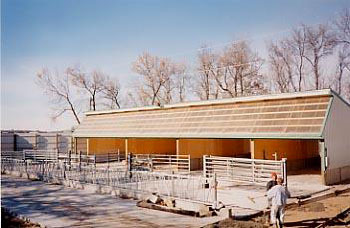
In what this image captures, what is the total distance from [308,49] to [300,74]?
7.91ft

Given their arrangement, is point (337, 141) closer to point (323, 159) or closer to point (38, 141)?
point (323, 159)

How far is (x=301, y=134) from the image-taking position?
13.9 meters

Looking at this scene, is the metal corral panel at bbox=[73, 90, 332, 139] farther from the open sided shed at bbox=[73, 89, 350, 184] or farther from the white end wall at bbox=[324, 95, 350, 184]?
the white end wall at bbox=[324, 95, 350, 184]

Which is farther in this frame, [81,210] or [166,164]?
[166,164]

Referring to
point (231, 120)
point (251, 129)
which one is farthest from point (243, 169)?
point (231, 120)

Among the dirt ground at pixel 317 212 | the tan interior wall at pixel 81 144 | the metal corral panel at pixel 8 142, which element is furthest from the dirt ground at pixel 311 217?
the metal corral panel at pixel 8 142

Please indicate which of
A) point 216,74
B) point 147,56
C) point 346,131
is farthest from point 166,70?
point 346,131

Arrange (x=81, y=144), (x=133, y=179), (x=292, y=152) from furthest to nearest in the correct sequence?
(x=81, y=144) → (x=292, y=152) → (x=133, y=179)

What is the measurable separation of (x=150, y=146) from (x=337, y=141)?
40.6 ft

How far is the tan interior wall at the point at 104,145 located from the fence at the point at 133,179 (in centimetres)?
704

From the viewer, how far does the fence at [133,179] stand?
11.2 metres

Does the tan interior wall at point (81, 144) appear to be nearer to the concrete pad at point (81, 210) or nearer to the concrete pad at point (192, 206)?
the concrete pad at point (81, 210)

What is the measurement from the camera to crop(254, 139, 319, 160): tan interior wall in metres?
17.8

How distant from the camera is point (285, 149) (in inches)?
749
